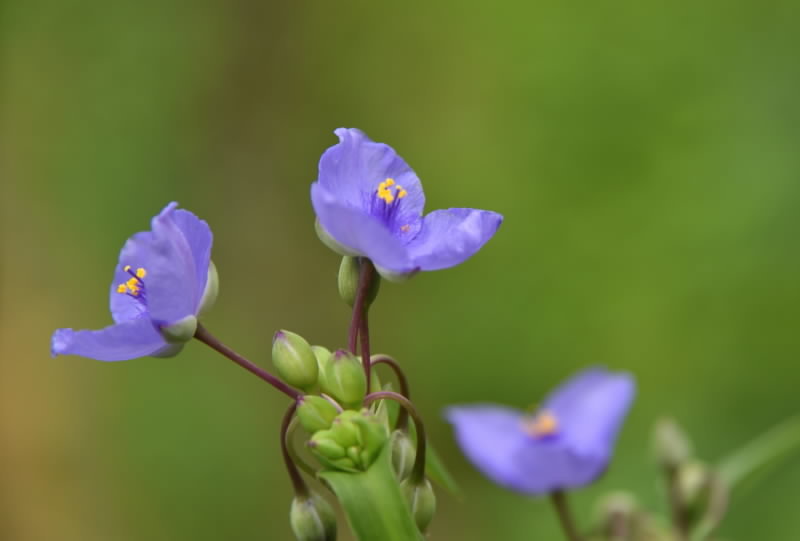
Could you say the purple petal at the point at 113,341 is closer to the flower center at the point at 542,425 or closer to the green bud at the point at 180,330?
the green bud at the point at 180,330

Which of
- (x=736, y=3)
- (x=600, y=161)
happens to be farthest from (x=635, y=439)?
(x=736, y=3)

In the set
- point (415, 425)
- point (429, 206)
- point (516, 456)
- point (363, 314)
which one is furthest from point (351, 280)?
point (429, 206)

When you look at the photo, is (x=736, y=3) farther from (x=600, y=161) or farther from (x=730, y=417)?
(x=730, y=417)

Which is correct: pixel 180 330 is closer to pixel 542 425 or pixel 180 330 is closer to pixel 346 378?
pixel 346 378

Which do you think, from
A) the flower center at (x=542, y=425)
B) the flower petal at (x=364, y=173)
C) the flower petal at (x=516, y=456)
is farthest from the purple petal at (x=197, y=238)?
the flower center at (x=542, y=425)

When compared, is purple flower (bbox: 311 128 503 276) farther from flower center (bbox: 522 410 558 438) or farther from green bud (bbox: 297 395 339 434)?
flower center (bbox: 522 410 558 438)
